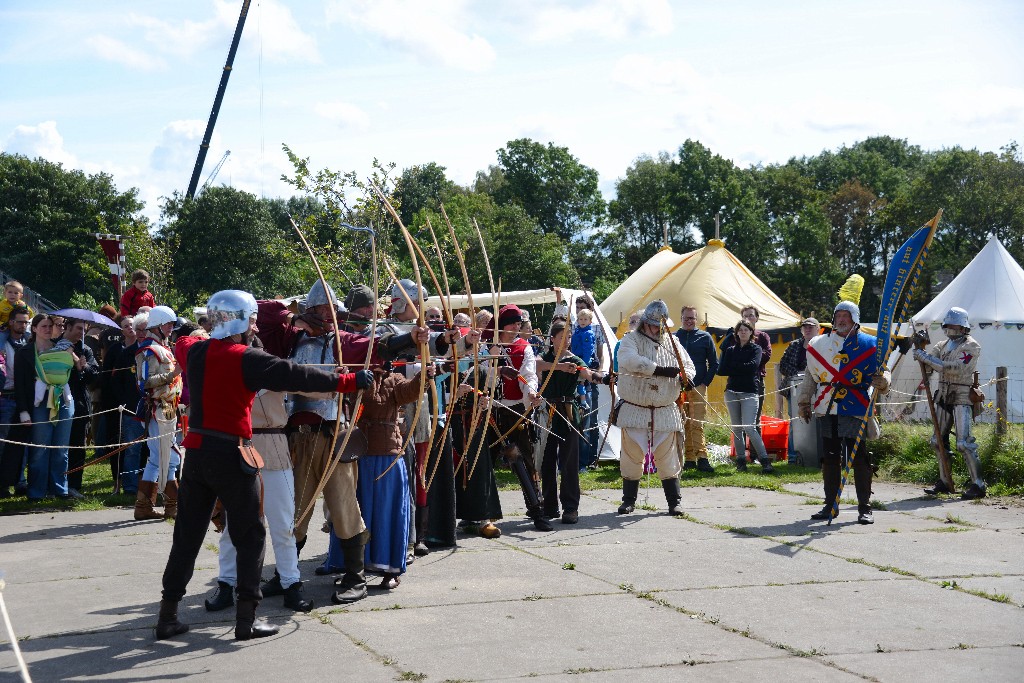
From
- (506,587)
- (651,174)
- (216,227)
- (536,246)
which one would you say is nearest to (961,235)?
(651,174)

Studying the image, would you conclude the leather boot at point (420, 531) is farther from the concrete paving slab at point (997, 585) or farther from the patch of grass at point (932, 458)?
the patch of grass at point (932, 458)

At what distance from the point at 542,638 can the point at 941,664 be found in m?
1.82

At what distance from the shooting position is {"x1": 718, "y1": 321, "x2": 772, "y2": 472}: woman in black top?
12.2 metres

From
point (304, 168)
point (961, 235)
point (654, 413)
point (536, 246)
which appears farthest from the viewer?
point (961, 235)

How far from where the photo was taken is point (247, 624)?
522 centimetres

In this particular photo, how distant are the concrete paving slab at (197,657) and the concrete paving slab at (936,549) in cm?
382

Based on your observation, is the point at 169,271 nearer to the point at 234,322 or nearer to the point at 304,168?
the point at 304,168

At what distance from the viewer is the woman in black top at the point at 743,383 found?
12.2 meters

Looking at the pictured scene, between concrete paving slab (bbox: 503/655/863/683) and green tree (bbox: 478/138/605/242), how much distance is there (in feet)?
141

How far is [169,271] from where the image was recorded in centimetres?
3288

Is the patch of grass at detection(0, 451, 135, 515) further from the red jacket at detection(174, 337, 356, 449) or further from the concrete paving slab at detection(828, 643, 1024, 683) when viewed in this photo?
the concrete paving slab at detection(828, 643, 1024, 683)

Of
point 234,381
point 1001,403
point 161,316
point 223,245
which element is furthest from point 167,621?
point 223,245

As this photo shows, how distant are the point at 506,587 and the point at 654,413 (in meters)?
3.19

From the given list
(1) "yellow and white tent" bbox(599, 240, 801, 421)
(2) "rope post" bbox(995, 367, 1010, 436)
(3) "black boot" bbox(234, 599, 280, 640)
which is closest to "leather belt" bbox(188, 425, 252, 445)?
(3) "black boot" bbox(234, 599, 280, 640)
